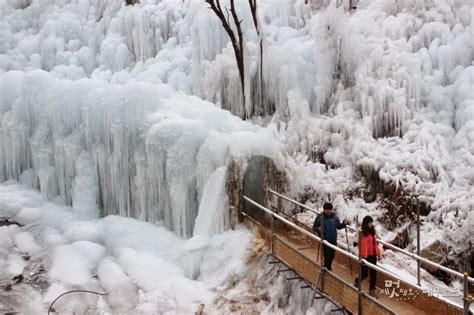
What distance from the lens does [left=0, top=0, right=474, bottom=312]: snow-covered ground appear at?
10.9 m

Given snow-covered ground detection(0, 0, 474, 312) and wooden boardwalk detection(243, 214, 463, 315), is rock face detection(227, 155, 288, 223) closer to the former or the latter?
snow-covered ground detection(0, 0, 474, 312)

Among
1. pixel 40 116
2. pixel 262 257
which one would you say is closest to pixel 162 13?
pixel 40 116

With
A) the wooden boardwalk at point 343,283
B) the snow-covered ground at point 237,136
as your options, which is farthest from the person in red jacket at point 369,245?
the snow-covered ground at point 237,136

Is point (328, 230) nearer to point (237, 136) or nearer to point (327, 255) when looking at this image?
point (327, 255)

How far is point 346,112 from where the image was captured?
1352 cm

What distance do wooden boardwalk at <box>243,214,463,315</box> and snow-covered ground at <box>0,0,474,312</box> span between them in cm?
117

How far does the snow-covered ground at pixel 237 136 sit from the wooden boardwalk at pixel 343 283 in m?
1.17

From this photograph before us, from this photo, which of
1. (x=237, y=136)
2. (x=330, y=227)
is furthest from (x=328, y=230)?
(x=237, y=136)

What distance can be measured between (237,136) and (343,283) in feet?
12.7

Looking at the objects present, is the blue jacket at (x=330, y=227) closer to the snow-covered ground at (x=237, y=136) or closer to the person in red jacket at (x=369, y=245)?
the person in red jacket at (x=369, y=245)

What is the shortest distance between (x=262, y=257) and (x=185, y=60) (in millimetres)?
9450

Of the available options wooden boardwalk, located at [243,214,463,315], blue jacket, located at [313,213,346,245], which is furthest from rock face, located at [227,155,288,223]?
blue jacket, located at [313,213,346,245]

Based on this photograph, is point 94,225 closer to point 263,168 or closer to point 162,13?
point 263,168

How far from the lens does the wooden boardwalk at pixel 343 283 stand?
7.56 m
